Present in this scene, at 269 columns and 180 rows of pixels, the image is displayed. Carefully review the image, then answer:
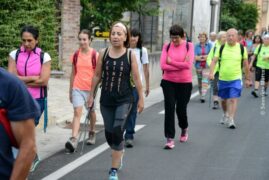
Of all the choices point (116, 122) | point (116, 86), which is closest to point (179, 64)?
point (116, 86)

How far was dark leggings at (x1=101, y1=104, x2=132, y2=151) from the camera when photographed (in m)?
6.64

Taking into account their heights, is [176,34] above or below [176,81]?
above

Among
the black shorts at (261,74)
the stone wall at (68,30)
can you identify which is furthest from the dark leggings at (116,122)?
the black shorts at (261,74)

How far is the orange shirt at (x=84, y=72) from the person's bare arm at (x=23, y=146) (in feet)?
17.8

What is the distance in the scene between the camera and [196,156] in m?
8.12

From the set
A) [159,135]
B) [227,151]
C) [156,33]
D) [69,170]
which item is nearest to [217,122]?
[159,135]

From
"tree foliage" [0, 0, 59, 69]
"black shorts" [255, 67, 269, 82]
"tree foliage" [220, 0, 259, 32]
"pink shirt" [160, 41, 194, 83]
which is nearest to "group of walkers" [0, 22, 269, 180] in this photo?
"pink shirt" [160, 41, 194, 83]

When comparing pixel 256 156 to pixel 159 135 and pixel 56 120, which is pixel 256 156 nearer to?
pixel 159 135

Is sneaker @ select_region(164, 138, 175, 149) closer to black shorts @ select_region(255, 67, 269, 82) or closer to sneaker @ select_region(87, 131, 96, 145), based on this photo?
sneaker @ select_region(87, 131, 96, 145)

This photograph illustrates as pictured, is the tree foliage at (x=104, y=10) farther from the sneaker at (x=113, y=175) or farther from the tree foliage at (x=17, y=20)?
the sneaker at (x=113, y=175)

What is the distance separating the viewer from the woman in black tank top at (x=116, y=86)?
21.8ft

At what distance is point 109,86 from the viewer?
22.1 ft

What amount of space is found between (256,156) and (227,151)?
471 mm

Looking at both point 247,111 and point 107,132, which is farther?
point 247,111
